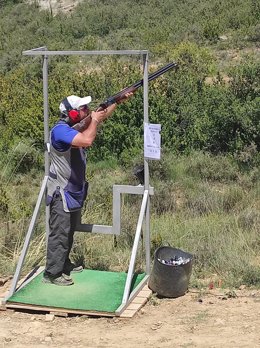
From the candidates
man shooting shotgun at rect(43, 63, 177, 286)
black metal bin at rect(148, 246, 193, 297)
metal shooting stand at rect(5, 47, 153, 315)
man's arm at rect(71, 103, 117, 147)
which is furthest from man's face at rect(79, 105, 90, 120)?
black metal bin at rect(148, 246, 193, 297)

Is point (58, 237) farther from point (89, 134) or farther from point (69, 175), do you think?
point (89, 134)

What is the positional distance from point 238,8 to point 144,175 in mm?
19678

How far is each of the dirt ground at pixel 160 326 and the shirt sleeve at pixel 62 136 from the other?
1.38 meters

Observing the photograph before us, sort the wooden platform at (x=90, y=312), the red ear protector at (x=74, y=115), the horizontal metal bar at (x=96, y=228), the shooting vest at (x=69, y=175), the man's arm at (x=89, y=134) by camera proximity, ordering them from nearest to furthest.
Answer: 1. the wooden platform at (x=90, y=312)
2. the man's arm at (x=89, y=134)
3. the red ear protector at (x=74, y=115)
4. the shooting vest at (x=69, y=175)
5. the horizontal metal bar at (x=96, y=228)

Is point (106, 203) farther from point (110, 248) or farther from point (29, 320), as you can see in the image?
point (29, 320)

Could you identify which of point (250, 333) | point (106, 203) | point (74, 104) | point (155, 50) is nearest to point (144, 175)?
point (74, 104)

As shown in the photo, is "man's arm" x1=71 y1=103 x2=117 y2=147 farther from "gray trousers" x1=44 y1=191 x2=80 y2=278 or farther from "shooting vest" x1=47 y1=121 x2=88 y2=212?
"gray trousers" x1=44 y1=191 x2=80 y2=278

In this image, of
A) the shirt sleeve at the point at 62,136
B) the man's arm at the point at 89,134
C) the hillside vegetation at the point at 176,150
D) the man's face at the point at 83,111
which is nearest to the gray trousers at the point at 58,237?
the shirt sleeve at the point at 62,136

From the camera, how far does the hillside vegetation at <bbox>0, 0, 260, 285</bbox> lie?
22.8ft

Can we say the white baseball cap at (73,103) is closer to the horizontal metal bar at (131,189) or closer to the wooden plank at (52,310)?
the horizontal metal bar at (131,189)

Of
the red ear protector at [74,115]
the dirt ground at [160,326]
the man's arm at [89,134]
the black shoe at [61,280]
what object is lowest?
the dirt ground at [160,326]

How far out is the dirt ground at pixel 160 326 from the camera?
487 cm

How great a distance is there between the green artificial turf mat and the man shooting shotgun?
14 centimetres

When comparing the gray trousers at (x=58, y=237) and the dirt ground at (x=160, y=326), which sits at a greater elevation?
the gray trousers at (x=58, y=237)
